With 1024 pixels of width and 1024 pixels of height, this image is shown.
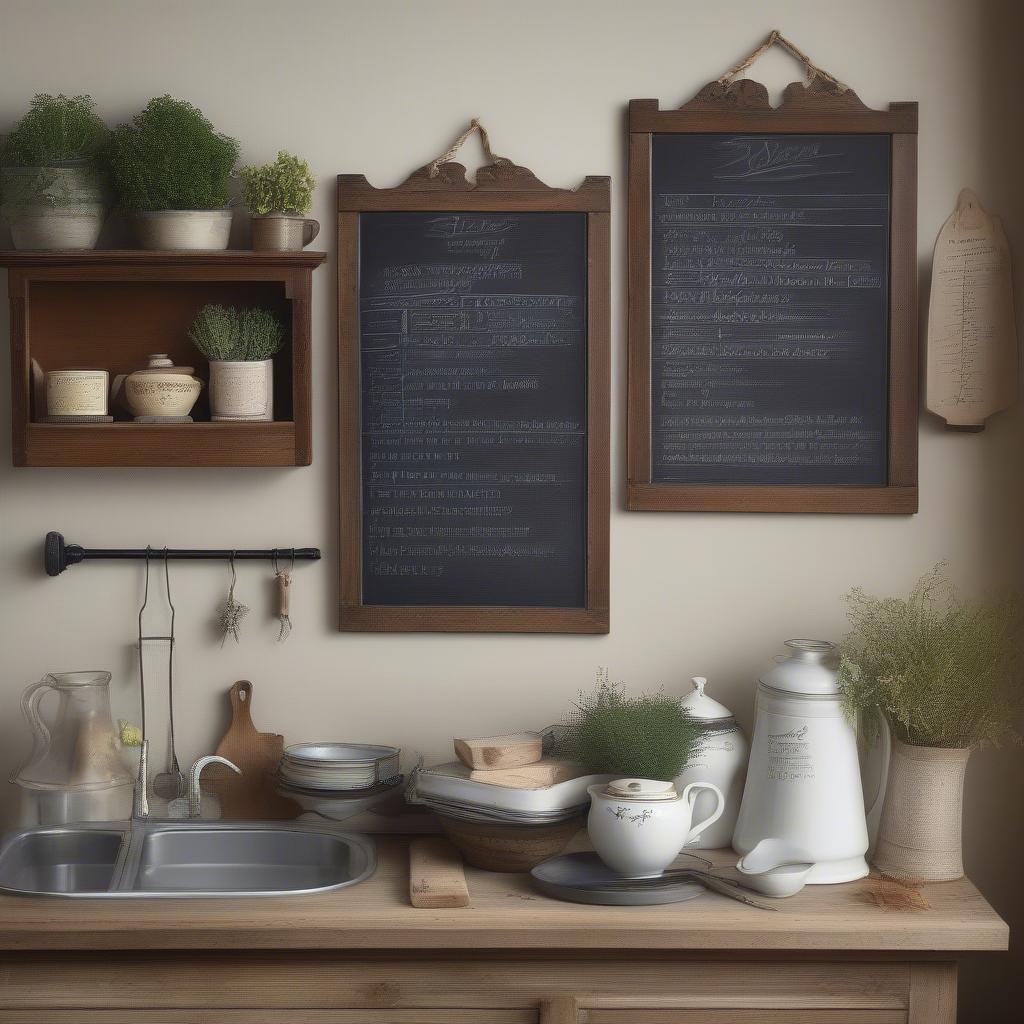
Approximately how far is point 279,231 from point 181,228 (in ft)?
0.60

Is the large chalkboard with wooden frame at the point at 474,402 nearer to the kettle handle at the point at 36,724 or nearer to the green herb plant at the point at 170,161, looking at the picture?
the green herb plant at the point at 170,161

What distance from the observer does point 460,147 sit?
2266 millimetres

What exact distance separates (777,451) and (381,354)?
82 centimetres

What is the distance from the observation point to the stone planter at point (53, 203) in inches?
82.7

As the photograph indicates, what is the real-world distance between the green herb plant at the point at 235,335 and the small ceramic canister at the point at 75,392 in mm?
204

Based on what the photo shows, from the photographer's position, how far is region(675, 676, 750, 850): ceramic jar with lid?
212 cm

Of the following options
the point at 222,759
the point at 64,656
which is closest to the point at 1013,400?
the point at 222,759

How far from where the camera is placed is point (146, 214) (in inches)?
83.2

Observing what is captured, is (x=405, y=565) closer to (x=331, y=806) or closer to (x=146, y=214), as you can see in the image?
(x=331, y=806)

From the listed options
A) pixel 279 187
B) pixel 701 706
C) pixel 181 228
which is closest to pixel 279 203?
pixel 279 187

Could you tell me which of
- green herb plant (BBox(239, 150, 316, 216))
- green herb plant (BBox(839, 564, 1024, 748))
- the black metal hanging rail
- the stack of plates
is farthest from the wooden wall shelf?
green herb plant (BBox(839, 564, 1024, 748))

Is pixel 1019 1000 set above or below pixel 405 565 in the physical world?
below

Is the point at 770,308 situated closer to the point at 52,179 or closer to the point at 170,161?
the point at 170,161

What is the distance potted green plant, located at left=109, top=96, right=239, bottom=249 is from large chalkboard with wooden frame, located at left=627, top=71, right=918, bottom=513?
0.81 meters
